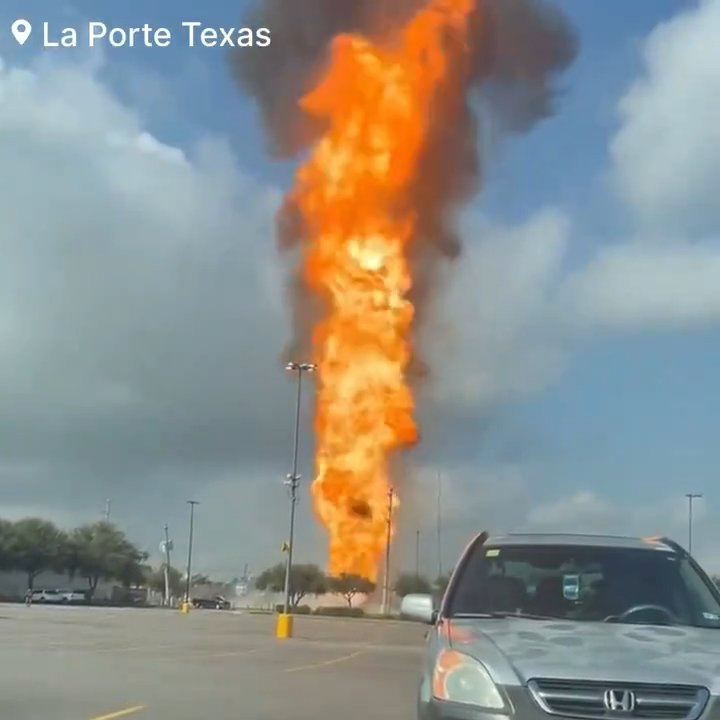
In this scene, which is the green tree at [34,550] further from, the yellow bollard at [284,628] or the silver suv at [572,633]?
the silver suv at [572,633]

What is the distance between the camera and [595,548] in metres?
8.74

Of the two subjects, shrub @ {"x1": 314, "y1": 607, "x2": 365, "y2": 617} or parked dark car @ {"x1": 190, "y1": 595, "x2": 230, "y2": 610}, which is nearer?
shrub @ {"x1": 314, "y1": 607, "x2": 365, "y2": 617}

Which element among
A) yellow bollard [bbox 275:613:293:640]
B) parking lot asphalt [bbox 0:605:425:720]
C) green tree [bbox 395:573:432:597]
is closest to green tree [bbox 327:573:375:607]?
yellow bollard [bbox 275:613:293:640]

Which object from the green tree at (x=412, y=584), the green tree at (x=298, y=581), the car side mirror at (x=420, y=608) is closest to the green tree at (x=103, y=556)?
the green tree at (x=298, y=581)

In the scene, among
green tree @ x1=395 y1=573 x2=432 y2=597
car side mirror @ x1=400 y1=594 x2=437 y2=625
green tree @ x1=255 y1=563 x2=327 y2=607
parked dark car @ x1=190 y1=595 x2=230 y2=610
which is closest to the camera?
car side mirror @ x1=400 y1=594 x2=437 y2=625

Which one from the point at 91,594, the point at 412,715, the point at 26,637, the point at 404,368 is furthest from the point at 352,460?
the point at 91,594

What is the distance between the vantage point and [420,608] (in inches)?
342

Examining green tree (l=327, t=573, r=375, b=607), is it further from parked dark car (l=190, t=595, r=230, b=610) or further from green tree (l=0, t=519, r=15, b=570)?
green tree (l=0, t=519, r=15, b=570)

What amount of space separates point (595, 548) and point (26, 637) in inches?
992

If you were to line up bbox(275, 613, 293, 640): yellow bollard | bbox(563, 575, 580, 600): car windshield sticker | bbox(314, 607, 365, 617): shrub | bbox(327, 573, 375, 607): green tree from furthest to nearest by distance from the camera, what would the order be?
bbox(314, 607, 365, 617): shrub < bbox(327, 573, 375, 607): green tree < bbox(275, 613, 293, 640): yellow bollard < bbox(563, 575, 580, 600): car windshield sticker

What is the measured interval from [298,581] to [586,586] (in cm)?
8074

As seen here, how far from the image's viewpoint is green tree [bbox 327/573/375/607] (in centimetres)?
6303

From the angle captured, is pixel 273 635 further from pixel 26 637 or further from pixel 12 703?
pixel 12 703

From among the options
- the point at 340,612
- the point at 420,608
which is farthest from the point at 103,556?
the point at 420,608
